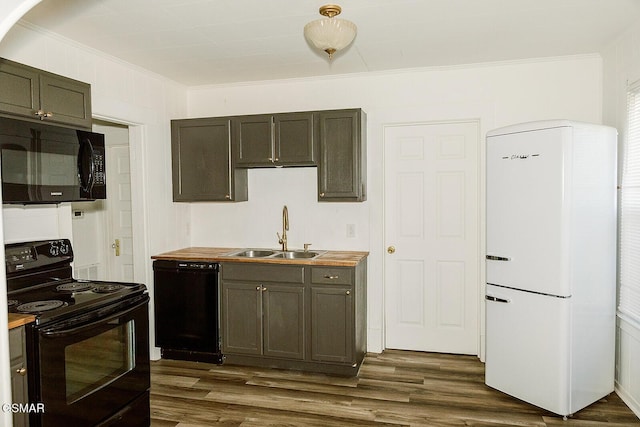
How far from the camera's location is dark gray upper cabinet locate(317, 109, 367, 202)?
381cm

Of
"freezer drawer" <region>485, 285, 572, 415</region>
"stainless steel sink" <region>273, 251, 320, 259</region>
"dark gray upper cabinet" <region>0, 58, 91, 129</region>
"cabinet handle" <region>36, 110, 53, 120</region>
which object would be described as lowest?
"freezer drawer" <region>485, 285, 572, 415</region>

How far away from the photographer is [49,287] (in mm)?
2758

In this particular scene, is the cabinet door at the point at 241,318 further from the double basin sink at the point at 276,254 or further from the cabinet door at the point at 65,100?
the cabinet door at the point at 65,100

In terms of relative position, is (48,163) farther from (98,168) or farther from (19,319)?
(19,319)

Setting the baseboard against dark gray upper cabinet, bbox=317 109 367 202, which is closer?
the baseboard

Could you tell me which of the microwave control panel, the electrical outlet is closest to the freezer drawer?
the electrical outlet

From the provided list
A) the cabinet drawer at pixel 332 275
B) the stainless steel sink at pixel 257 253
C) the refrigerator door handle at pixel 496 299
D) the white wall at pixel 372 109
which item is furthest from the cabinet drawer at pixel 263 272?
the refrigerator door handle at pixel 496 299

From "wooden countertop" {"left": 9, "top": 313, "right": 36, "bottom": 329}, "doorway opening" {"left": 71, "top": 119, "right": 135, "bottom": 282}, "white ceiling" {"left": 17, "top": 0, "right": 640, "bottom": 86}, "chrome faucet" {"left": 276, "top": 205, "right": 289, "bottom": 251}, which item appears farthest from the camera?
"doorway opening" {"left": 71, "top": 119, "right": 135, "bottom": 282}

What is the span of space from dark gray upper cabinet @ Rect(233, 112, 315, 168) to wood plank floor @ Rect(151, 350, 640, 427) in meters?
1.81

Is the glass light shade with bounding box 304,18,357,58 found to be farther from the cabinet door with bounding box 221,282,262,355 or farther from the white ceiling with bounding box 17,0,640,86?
the cabinet door with bounding box 221,282,262,355

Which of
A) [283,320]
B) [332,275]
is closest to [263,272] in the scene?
[283,320]

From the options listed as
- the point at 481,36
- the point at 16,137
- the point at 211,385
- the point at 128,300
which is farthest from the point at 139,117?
the point at 481,36

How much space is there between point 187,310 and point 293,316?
97 cm

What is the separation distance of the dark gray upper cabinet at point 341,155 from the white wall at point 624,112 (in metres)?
1.92
